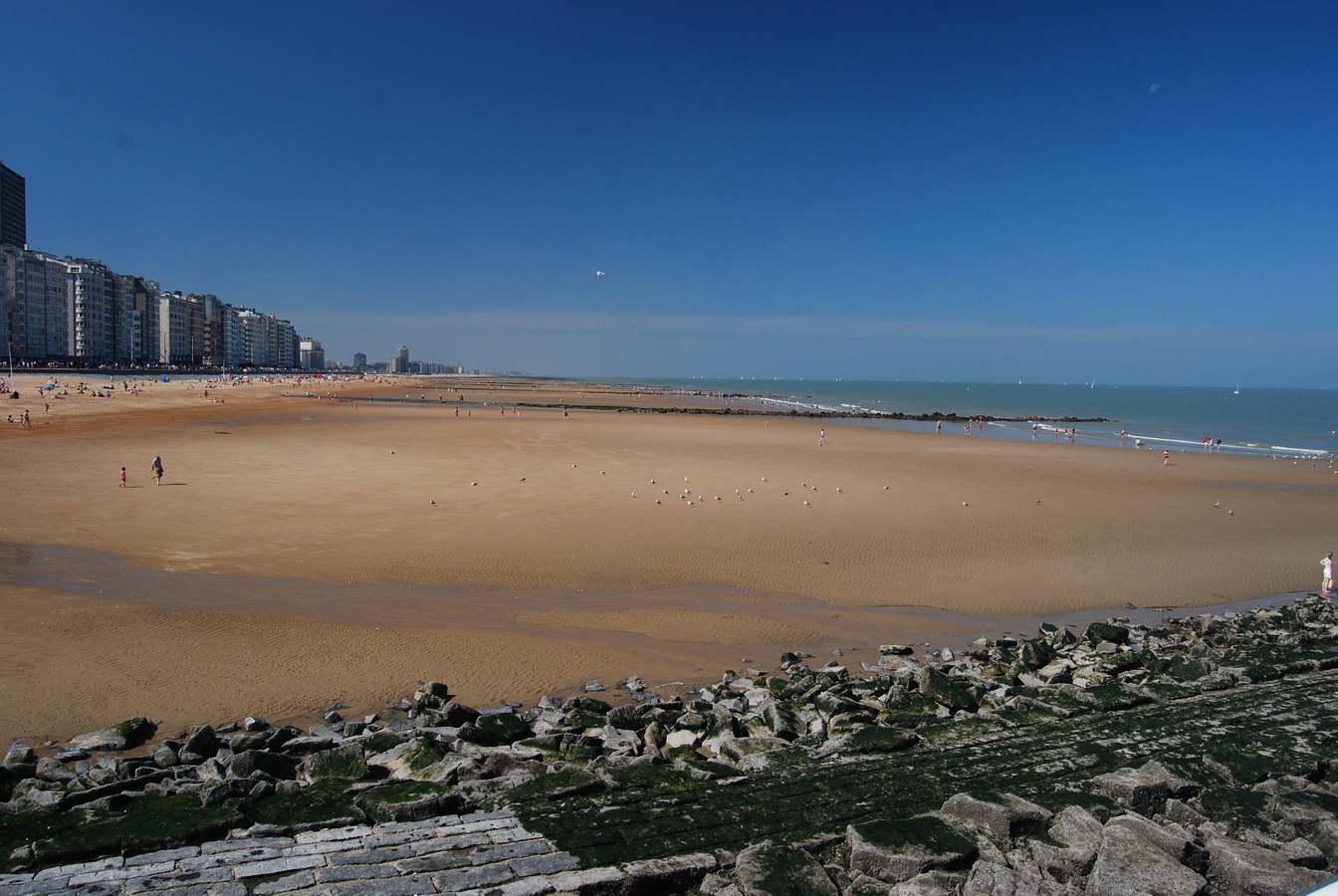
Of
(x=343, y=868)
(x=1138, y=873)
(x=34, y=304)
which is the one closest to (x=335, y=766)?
(x=343, y=868)

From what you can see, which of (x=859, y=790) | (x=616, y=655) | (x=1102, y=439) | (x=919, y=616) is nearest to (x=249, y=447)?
(x=616, y=655)

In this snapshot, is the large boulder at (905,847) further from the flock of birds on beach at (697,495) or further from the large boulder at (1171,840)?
the flock of birds on beach at (697,495)

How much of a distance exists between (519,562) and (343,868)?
8.75 m

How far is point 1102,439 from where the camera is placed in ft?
152

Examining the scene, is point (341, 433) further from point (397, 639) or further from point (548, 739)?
point (548, 739)

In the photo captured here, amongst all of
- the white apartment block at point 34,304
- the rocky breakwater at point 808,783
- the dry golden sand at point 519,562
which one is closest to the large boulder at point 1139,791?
the rocky breakwater at point 808,783

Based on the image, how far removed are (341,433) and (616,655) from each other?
29.9 metres

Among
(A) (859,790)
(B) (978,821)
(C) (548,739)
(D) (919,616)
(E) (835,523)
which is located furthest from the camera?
(E) (835,523)

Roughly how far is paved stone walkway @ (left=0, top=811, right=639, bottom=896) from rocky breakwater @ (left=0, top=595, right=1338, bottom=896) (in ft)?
0.21

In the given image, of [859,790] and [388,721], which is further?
[388,721]

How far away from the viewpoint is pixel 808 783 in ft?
18.4

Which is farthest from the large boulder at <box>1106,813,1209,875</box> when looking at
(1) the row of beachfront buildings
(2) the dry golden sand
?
(1) the row of beachfront buildings

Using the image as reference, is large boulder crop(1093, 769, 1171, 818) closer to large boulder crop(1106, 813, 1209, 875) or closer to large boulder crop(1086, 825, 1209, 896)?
large boulder crop(1106, 813, 1209, 875)

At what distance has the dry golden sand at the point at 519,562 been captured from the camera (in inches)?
335
